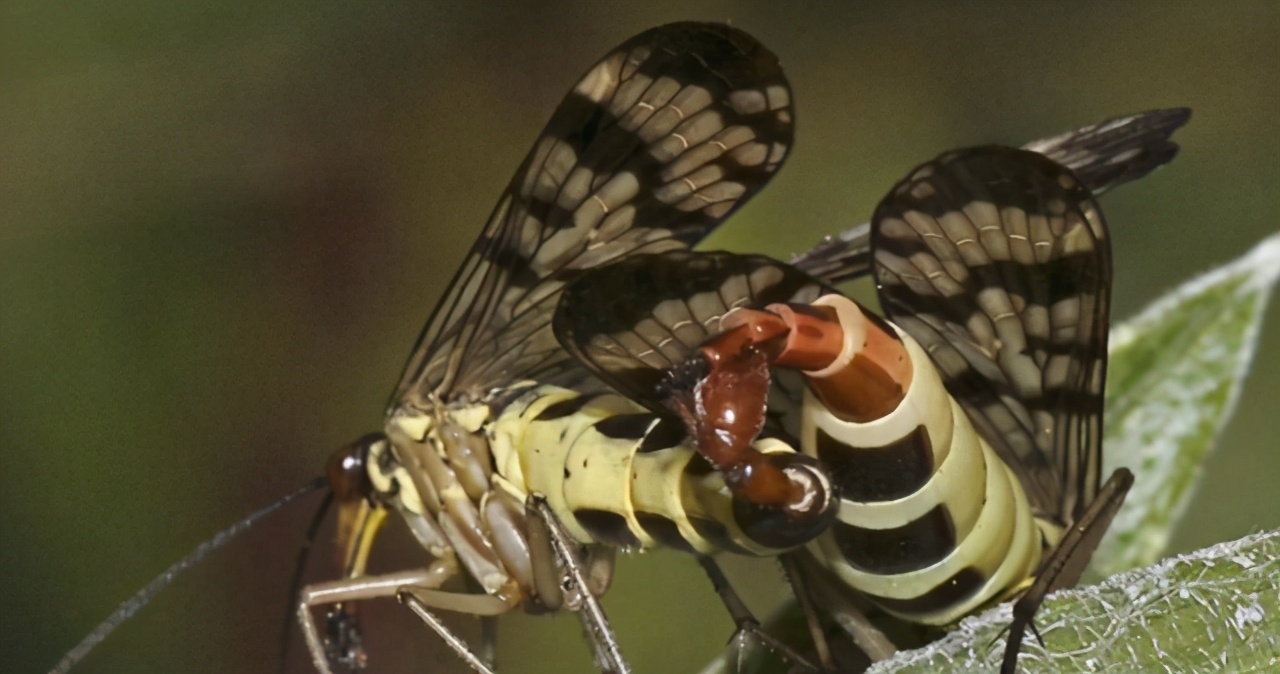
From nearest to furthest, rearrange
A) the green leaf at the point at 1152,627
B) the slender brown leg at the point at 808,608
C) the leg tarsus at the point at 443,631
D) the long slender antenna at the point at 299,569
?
the green leaf at the point at 1152,627
the slender brown leg at the point at 808,608
the leg tarsus at the point at 443,631
the long slender antenna at the point at 299,569

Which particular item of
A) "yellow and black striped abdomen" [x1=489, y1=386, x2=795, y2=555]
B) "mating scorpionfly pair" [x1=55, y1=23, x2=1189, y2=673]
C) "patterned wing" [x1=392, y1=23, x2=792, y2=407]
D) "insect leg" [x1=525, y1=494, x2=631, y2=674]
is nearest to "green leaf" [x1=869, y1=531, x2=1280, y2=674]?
"mating scorpionfly pair" [x1=55, y1=23, x2=1189, y2=673]

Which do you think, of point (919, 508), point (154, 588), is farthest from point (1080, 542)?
point (154, 588)

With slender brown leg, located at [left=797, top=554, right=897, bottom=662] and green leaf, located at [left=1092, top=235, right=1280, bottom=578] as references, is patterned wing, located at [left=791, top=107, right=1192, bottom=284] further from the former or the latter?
slender brown leg, located at [left=797, top=554, right=897, bottom=662]

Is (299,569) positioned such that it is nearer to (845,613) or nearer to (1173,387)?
(845,613)

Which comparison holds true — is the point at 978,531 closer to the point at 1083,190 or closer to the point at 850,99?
the point at 1083,190

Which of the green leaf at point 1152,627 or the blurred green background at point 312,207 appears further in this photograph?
the blurred green background at point 312,207

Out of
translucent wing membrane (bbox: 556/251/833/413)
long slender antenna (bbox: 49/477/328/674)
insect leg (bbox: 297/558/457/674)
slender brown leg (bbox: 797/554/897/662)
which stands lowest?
slender brown leg (bbox: 797/554/897/662)

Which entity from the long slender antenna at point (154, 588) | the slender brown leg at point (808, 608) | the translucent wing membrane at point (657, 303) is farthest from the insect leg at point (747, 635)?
the long slender antenna at point (154, 588)

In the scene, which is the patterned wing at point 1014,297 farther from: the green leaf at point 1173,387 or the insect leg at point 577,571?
the insect leg at point 577,571
